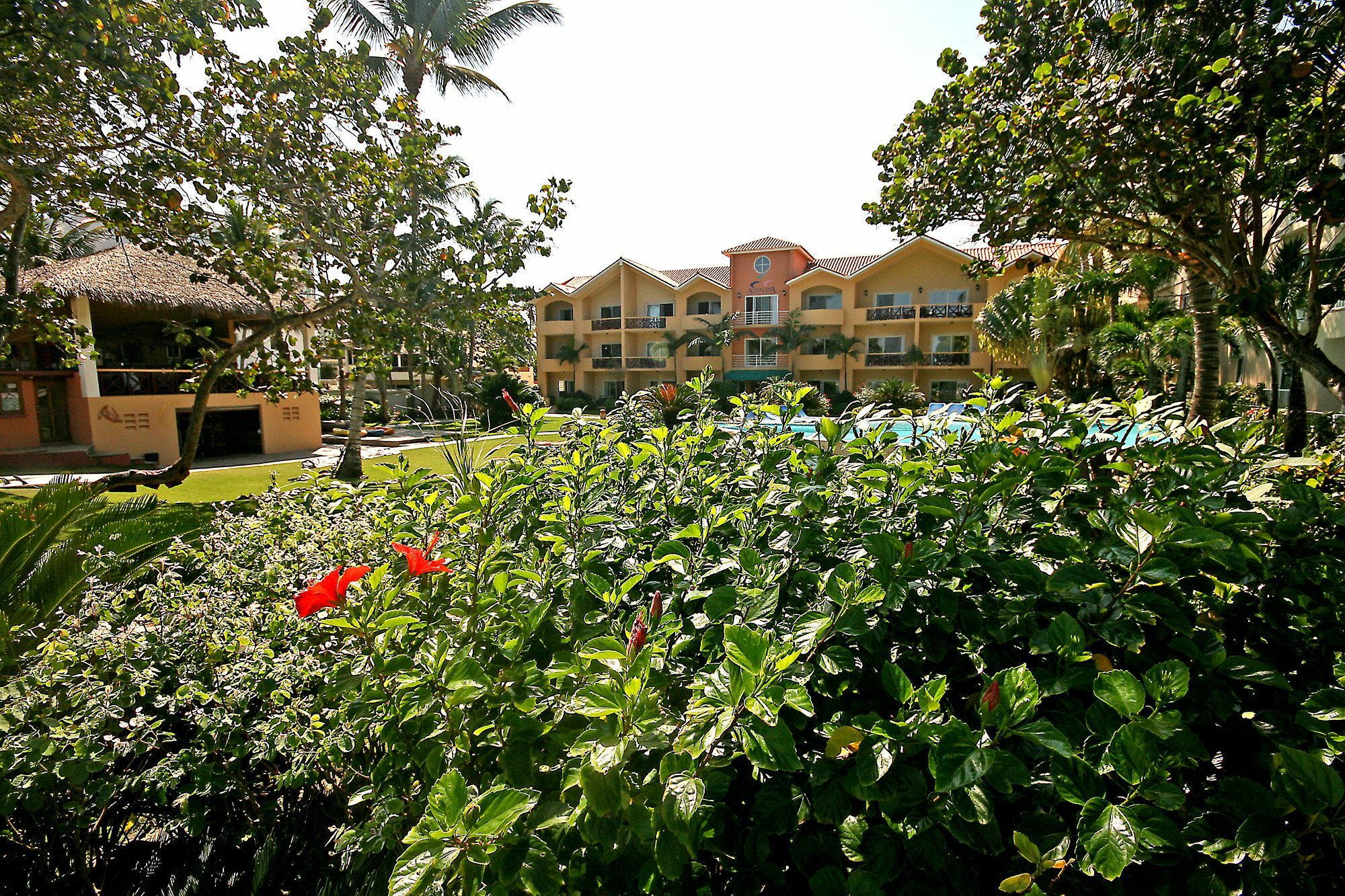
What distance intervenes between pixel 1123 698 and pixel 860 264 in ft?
131

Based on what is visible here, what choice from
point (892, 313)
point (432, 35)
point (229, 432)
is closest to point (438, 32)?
point (432, 35)

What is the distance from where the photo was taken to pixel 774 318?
1542 inches

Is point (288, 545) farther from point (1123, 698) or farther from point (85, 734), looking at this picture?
point (1123, 698)

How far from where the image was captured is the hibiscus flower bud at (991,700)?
3.51ft

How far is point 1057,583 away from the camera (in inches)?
51.6

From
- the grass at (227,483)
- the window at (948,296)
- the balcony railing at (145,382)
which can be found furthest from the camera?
the window at (948,296)

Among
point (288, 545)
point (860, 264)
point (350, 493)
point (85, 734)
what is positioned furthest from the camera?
point (860, 264)

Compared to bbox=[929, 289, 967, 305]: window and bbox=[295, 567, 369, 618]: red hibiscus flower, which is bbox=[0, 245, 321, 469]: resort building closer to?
bbox=[295, 567, 369, 618]: red hibiscus flower

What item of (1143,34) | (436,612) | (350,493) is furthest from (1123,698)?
(1143,34)

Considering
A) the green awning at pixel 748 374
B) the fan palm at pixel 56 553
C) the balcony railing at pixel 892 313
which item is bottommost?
the fan palm at pixel 56 553

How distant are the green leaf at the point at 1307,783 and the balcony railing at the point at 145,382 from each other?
2508 centimetres

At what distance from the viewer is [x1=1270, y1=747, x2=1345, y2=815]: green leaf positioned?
94 cm

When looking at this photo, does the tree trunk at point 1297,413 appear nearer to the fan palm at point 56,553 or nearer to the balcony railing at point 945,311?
the fan palm at point 56,553

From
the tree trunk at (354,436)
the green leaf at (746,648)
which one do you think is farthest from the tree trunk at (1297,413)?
the tree trunk at (354,436)
